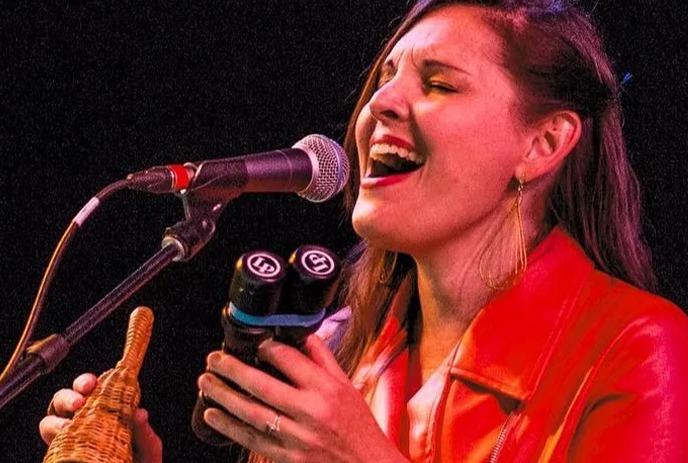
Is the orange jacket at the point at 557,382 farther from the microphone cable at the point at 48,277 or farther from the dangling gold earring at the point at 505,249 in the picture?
the microphone cable at the point at 48,277

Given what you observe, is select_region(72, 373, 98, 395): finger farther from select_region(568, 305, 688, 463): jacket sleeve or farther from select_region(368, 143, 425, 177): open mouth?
select_region(568, 305, 688, 463): jacket sleeve

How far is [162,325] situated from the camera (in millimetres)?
2836

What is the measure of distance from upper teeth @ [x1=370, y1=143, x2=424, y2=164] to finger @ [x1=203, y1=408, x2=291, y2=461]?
2.39 feet

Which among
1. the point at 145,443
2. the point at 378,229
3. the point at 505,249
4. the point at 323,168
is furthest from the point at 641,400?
the point at 145,443

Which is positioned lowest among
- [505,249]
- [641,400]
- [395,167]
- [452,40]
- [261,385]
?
[641,400]

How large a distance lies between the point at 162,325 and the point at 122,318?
5.6 inches

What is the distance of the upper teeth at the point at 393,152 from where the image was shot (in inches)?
72.9

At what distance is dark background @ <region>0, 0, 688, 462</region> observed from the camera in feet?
9.21

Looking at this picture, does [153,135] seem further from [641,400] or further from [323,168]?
[641,400]

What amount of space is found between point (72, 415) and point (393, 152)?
2.63ft

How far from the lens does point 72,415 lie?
1592mm

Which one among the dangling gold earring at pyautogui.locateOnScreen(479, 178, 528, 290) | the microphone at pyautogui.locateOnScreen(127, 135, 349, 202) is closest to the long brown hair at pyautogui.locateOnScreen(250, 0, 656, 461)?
the dangling gold earring at pyautogui.locateOnScreen(479, 178, 528, 290)

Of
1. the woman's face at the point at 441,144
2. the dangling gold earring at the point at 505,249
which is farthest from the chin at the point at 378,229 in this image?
the dangling gold earring at the point at 505,249

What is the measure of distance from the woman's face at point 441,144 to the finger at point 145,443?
1.87ft
